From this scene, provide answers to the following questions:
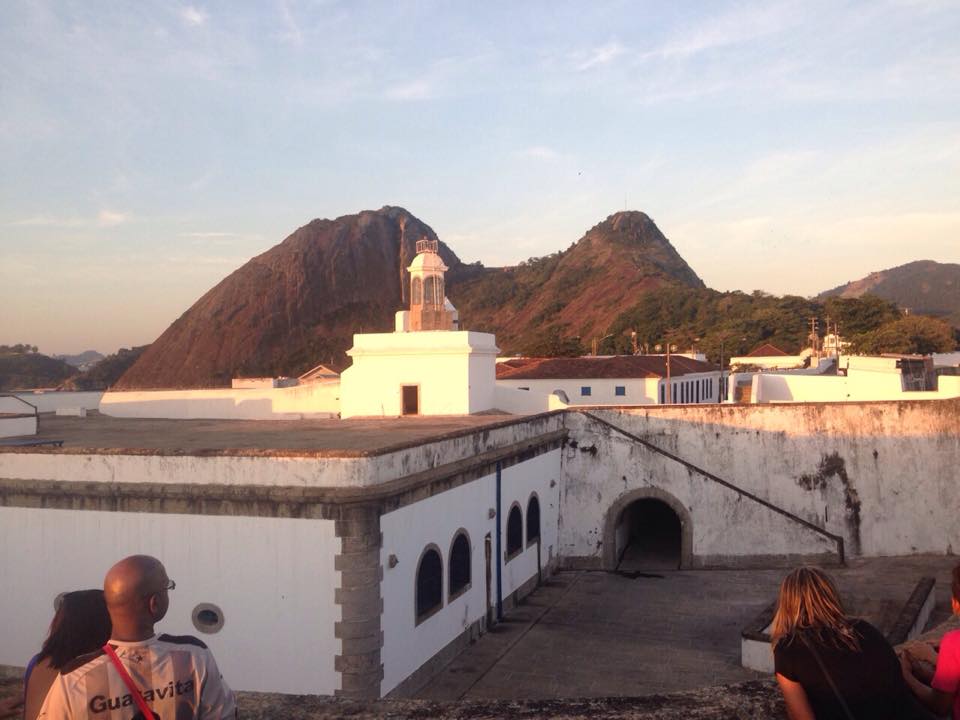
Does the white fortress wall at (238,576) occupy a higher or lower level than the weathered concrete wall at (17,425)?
lower

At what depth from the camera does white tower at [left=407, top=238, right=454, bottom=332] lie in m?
21.2

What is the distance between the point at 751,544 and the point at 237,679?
11.7 meters

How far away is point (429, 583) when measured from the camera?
38.0 ft

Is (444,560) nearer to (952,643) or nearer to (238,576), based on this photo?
(238,576)

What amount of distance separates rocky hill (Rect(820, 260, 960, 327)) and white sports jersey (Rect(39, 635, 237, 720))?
15252cm

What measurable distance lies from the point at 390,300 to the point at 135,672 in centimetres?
10365

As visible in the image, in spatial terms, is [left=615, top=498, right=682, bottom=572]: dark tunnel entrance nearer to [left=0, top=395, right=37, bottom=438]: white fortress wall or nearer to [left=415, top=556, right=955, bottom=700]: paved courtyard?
[left=415, top=556, right=955, bottom=700]: paved courtyard

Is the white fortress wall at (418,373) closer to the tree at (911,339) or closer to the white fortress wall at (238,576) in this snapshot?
the white fortress wall at (238,576)

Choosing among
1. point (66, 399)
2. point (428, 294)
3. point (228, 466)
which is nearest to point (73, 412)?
point (66, 399)

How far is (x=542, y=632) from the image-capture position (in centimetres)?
1363

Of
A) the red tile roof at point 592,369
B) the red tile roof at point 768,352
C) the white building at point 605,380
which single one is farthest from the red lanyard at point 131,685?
the red tile roof at point 768,352

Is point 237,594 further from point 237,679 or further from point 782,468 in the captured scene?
point 782,468

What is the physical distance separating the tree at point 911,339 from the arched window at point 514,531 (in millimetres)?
36999

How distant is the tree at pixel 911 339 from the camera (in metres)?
46.6
